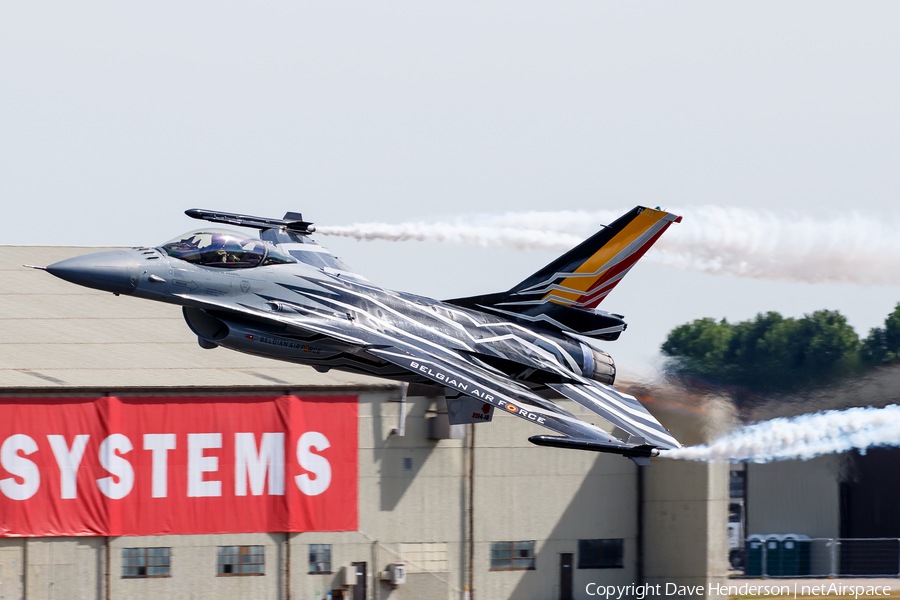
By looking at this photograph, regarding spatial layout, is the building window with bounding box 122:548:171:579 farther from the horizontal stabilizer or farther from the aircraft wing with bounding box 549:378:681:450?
the horizontal stabilizer

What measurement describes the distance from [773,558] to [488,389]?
2512 cm

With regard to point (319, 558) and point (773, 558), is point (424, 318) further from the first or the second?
point (773, 558)

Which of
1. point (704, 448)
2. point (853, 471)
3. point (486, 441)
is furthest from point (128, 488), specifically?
point (853, 471)

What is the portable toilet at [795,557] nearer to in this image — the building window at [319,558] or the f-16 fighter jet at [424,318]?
the building window at [319,558]

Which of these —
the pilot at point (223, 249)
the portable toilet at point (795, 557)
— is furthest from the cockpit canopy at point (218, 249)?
the portable toilet at point (795, 557)

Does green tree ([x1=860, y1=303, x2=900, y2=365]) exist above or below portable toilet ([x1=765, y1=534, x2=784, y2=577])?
above

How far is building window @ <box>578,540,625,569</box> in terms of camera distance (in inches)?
1452

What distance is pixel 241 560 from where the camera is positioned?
33125 mm

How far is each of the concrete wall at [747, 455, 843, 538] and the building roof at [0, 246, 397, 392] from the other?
21151mm

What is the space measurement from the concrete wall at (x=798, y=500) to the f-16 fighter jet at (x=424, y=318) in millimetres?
24104

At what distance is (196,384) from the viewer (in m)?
33.2

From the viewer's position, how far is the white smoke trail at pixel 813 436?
2509cm

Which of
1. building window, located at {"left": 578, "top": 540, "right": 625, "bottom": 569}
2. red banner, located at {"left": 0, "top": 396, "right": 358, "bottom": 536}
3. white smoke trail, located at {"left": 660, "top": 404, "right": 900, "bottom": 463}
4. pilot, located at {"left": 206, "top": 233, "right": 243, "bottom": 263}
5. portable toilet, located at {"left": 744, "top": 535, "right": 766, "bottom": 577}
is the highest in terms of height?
pilot, located at {"left": 206, "top": 233, "right": 243, "bottom": 263}

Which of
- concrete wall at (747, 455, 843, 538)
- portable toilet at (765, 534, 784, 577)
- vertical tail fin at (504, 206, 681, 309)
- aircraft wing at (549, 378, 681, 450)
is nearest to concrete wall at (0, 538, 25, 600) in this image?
vertical tail fin at (504, 206, 681, 309)
